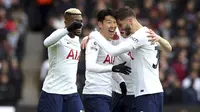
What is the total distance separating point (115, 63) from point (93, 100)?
88 cm

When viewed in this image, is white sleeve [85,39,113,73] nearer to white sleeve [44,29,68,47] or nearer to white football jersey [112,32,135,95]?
white football jersey [112,32,135,95]

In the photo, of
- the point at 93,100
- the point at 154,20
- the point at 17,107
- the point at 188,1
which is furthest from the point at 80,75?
the point at 93,100

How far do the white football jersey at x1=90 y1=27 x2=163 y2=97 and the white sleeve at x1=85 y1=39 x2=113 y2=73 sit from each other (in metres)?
0.28

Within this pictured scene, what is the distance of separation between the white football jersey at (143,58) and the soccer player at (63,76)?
2.44 ft

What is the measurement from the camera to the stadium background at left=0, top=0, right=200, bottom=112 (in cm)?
2031

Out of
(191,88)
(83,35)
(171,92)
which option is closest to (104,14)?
(171,92)

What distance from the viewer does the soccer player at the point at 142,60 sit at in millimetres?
12664

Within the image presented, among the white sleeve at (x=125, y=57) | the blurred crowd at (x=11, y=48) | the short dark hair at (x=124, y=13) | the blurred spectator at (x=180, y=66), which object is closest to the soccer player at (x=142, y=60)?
the short dark hair at (x=124, y=13)

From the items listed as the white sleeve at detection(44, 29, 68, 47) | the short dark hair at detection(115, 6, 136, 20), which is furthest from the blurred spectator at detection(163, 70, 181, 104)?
the white sleeve at detection(44, 29, 68, 47)

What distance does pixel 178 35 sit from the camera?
2258cm

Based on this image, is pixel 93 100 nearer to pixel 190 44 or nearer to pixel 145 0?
pixel 190 44

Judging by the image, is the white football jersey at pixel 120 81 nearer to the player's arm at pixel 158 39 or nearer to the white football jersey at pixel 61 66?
the player's arm at pixel 158 39

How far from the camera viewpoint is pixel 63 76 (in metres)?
13.1

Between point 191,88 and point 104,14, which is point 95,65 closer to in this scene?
point 104,14
